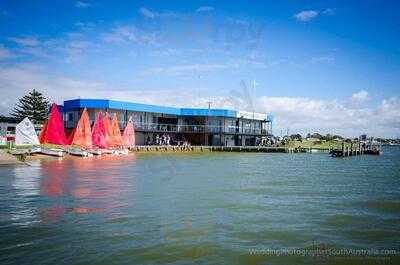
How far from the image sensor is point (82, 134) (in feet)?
200

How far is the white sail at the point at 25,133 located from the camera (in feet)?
161

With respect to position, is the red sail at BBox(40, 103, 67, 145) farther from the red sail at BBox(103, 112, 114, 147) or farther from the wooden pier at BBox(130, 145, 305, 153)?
the wooden pier at BBox(130, 145, 305, 153)

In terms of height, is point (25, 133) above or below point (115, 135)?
below

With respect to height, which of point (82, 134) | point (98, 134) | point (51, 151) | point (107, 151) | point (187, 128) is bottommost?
point (107, 151)

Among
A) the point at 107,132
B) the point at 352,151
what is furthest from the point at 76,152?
the point at 352,151

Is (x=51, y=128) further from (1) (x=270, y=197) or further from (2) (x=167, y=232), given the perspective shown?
(2) (x=167, y=232)

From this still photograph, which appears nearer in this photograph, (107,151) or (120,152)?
(107,151)

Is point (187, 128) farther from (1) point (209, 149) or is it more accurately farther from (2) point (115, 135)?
(2) point (115, 135)

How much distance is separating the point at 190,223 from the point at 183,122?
75.9m

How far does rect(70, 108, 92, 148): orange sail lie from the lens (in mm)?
60562

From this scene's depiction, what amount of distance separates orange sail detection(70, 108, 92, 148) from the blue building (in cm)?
1390

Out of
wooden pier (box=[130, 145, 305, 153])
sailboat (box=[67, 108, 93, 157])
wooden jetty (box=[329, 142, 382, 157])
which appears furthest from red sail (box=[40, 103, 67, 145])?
wooden jetty (box=[329, 142, 382, 157])

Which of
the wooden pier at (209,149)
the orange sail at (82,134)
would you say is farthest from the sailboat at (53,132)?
the wooden pier at (209,149)

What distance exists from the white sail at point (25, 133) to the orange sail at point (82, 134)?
1033 cm
